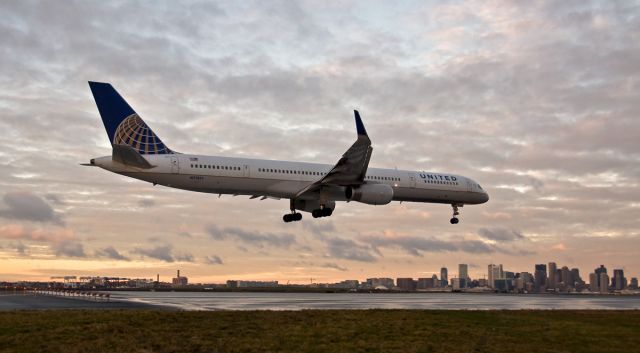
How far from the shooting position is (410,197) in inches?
2168

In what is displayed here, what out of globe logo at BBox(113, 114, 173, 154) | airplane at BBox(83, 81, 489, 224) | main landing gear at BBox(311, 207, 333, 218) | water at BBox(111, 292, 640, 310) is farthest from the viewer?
main landing gear at BBox(311, 207, 333, 218)

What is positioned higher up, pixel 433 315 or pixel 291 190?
pixel 291 190

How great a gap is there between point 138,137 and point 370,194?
1677cm

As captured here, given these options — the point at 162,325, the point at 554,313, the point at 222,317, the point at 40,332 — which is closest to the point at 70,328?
the point at 40,332

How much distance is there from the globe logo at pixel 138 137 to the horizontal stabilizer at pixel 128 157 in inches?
99.7

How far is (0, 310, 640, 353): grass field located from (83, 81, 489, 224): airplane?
14834 millimetres

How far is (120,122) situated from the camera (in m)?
44.2

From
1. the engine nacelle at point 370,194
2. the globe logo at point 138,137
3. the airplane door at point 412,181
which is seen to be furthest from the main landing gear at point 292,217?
the globe logo at point 138,137

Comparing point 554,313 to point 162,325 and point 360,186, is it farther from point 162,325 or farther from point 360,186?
point 162,325

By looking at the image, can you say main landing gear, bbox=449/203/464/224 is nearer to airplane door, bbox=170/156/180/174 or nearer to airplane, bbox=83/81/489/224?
airplane, bbox=83/81/489/224

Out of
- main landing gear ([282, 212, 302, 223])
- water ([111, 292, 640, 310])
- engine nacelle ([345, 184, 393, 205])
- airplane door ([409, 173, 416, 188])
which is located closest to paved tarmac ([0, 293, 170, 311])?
water ([111, 292, 640, 310])

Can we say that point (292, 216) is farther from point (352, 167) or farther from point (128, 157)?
point (128, 157)

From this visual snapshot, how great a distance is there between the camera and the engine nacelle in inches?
1895

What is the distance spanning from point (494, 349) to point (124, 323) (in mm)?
13938
